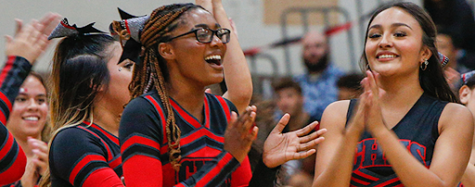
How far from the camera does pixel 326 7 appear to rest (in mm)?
6391

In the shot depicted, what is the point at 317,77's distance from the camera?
16.9ft

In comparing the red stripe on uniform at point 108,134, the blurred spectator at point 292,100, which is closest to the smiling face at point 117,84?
the red stripe on uniform at point 108,134

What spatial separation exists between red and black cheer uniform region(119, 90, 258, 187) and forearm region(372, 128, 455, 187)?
1.80 ft

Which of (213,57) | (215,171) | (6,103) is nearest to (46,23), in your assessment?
(6,103)

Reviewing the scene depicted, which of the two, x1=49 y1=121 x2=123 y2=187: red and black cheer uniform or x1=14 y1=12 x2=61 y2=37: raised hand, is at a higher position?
x1=14 y1=12 x2=61 y2=37: raised hand

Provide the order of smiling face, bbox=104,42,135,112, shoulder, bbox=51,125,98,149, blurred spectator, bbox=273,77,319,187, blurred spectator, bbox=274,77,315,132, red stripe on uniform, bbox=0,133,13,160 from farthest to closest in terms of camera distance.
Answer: blurred spectator, bbox=274,77,315,132 → blurred spectator, bbox=273,77,319,187 → smiling face, bbox=104,42,135,112 → shoulder, bbox=51,125,98,149 → red stripe on uniform, bbox=0,133,13,160

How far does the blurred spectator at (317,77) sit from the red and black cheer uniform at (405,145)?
108 inches

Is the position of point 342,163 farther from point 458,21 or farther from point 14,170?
point 458,21

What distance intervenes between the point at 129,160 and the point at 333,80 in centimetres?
356

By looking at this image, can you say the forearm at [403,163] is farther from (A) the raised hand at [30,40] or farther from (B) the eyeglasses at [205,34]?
(A) the raised hand at [30,40]

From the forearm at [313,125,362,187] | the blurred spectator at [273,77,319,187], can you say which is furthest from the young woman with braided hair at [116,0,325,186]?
the blurred spectator at [273,77,319,187]

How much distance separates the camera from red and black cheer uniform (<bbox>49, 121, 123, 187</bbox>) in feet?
6.75

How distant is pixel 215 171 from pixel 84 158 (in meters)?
0.62

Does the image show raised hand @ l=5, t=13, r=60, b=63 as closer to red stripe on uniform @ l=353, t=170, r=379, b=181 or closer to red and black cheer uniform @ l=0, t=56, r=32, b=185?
red and black cheer uniform @ l=0, t=56, r=32, b=185
